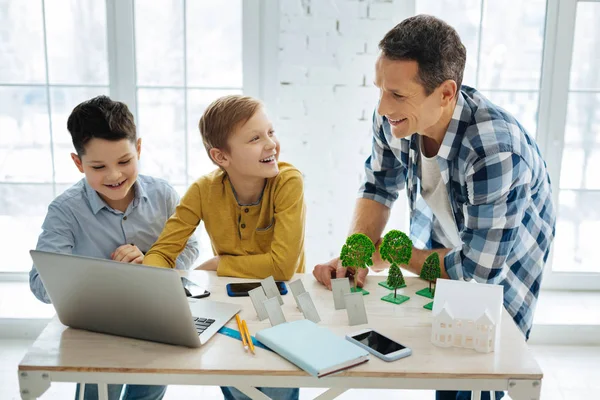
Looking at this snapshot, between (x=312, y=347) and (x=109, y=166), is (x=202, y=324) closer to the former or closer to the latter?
(x=312, y=347)

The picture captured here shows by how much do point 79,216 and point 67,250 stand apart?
4.5 inches

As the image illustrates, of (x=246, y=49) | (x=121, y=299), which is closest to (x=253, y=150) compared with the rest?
(x=121, y=299)

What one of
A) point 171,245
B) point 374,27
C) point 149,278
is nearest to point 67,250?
point 171,245

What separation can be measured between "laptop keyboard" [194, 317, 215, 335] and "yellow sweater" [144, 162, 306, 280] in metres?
0.33

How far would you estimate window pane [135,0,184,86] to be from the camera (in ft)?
10.0

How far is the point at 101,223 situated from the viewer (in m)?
1.96

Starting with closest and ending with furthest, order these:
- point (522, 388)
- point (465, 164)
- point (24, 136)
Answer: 1. point (522, 388)
2. point (465, 164)
3. point (24, 136)

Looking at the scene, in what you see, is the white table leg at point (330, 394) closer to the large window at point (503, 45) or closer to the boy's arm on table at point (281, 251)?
the boy's arm on table at point (281, 251)

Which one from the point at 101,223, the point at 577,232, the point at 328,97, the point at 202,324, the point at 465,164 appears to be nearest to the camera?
the point at 202,324

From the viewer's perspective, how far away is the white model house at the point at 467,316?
143 centimetres

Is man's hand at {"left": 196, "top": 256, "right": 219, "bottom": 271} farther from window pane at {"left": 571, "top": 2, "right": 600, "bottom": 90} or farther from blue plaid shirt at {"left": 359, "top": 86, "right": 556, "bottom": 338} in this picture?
window pane at {"left": 571, "top": 2, "right": 600, "bottom": 90}

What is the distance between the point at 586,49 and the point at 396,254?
6.92ft

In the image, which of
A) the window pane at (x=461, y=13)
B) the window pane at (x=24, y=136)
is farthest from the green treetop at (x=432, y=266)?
the window pane at (x=24, y=136)

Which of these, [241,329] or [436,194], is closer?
[241,329]
